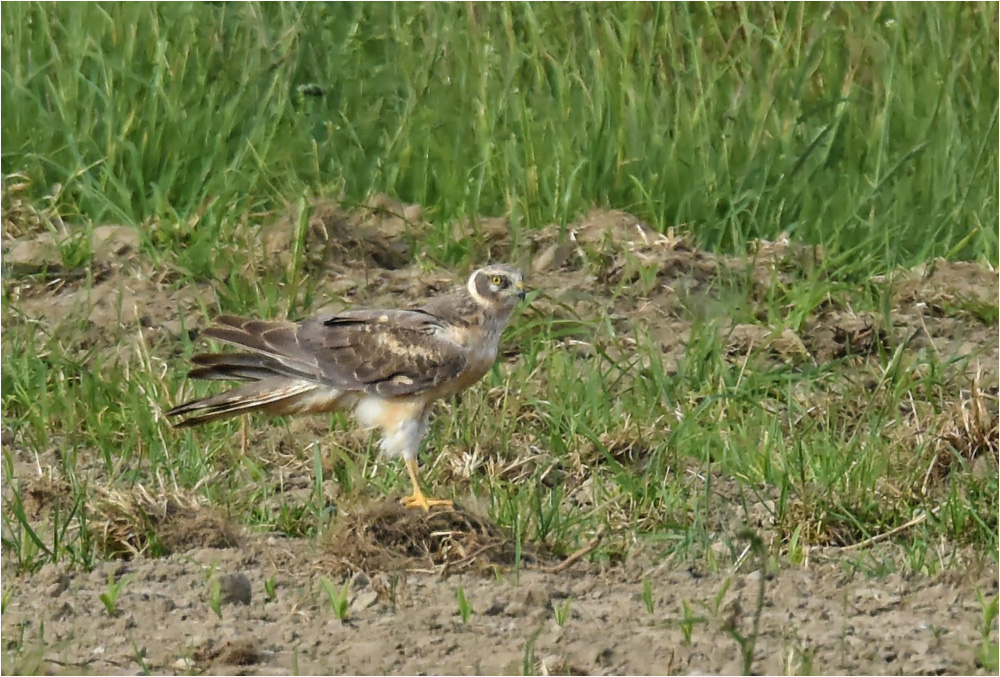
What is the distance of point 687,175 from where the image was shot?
8586mm

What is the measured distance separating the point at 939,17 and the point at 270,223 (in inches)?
159

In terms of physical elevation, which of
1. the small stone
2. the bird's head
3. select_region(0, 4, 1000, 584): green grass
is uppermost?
the bird's head

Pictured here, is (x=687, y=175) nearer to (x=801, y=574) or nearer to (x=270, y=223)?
(x=270, y=223)

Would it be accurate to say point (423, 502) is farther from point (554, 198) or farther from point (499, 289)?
point (554, 198)

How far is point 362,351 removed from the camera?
6605mm

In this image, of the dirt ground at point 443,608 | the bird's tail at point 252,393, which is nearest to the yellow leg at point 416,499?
the dirt ground at point 443,608

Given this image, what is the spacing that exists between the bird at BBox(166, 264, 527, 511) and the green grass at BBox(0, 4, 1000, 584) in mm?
198

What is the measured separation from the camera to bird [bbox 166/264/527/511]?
645cm

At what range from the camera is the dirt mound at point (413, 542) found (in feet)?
17.6

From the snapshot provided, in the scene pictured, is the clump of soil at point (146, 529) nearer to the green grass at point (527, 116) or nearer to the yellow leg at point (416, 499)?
the yellow leg at point (416, 499)

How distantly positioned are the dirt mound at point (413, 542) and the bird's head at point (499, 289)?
1.36 meters

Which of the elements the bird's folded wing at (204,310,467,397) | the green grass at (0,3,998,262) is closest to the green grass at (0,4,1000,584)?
the green grass at (0,3,998,262)

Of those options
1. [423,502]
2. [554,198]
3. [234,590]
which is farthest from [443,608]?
[554,198]

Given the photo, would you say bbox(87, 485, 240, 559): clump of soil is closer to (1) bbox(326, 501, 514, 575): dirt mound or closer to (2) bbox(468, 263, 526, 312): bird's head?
(1) bbox(326, 501, 514, 575): dirt mound
